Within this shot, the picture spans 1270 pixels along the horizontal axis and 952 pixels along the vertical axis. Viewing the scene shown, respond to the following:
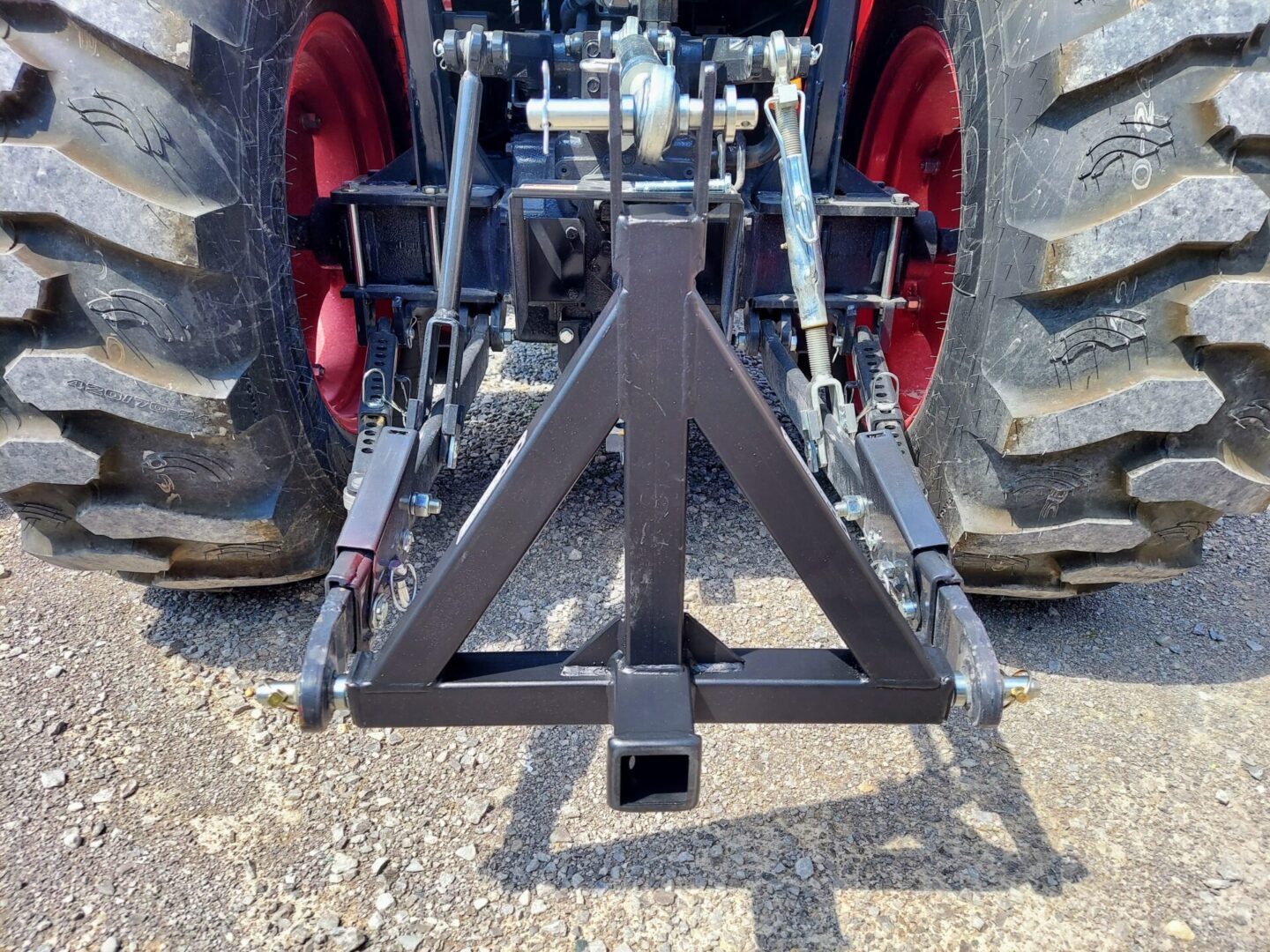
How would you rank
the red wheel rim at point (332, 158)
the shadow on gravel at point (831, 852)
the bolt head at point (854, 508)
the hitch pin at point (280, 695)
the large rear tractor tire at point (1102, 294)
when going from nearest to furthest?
the hitch pin at point (280, 695), the large rear tractor tire at point (1102, 294), the shadow on gravel at point (831, 852), the bolt head at point (854, 508), the red wheel rim at point (332, 158)

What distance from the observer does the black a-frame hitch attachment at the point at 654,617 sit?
1.16m

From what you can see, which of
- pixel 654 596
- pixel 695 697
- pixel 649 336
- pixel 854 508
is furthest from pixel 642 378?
pixel 854 508

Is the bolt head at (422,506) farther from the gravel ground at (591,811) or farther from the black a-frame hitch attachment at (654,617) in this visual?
the gravel ground at (591,811)

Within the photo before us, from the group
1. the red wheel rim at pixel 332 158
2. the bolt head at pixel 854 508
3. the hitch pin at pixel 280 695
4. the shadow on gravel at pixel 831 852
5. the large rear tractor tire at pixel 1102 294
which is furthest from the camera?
the red wheel rim at pixel 332 158

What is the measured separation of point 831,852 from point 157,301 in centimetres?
150

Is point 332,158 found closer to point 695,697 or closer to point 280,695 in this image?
point 280,695

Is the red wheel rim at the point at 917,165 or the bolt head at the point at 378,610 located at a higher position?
the red wheel rim at the point at 917,165

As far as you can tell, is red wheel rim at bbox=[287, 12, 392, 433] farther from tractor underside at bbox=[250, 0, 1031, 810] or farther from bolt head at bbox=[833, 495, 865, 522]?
bolt head at bbox=[833, 495, 865, 522]

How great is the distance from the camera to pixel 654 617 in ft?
4.14

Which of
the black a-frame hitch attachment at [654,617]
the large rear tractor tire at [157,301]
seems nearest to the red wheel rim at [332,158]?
the large rear tractor tire at [157,301]

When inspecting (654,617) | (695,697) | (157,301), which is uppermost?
(157,301)

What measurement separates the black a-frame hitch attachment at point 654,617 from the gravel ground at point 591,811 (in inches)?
16.4

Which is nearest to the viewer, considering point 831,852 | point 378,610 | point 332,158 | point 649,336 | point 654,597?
point 649,336

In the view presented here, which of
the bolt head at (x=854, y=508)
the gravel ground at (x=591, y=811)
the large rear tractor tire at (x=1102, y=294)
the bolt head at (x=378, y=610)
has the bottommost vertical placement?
the gravel ground at (x=591, y=811)
